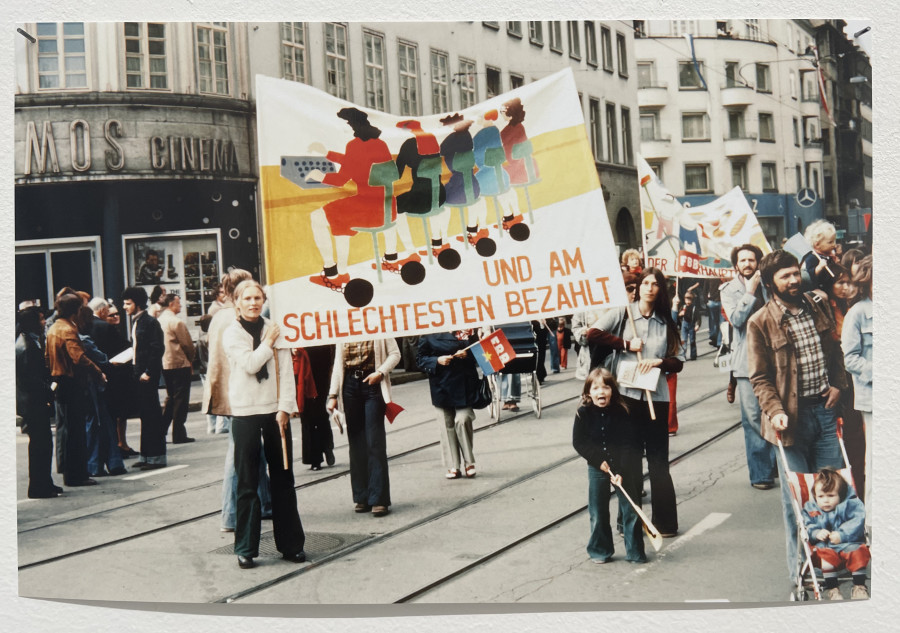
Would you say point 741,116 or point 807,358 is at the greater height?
point 741,116

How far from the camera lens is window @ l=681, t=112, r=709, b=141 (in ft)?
25.0

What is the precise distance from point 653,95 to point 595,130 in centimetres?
70

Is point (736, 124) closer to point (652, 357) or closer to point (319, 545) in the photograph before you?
point (652, 357)

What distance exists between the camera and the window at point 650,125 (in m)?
7.64

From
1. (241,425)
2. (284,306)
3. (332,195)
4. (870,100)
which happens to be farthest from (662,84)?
(241,425)

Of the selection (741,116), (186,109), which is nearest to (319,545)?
(186,109)

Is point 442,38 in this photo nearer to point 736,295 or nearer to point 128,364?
point 736,295

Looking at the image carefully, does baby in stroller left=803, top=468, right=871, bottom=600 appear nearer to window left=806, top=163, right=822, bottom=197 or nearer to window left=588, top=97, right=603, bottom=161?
window left=806, top=163, right=822, bottom=197

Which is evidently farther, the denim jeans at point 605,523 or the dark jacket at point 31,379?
the dark jacket at point 31,379

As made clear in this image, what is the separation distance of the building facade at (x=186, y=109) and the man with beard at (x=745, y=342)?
2.77ft

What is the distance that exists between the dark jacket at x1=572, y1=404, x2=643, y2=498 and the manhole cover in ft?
5.28

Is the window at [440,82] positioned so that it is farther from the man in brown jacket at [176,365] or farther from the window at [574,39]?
the man in brown jacket at [176,365]

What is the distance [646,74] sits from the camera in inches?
298

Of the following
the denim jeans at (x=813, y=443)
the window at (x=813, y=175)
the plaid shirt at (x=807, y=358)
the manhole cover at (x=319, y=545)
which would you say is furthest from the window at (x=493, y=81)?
the manhole cover at (x=319, y=545)
